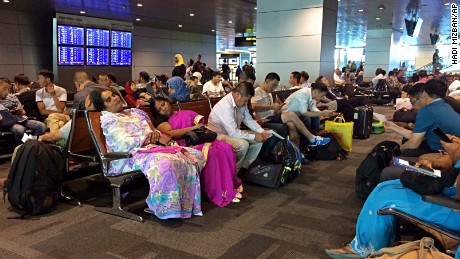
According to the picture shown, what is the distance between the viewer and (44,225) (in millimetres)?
3373

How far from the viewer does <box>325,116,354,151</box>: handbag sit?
6272 millimetres

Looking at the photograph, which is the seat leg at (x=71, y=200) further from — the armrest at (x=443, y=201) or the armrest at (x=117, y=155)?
the armrest at (x=443, y=201)

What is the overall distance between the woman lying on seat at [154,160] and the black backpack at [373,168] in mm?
1733

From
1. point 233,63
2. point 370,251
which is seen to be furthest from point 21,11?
point 233,63

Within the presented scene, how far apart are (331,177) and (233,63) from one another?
26509 millimetres

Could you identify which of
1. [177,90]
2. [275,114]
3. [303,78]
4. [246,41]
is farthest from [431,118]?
[246,41]

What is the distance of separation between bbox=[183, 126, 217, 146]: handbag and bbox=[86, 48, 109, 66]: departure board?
10.7 metres

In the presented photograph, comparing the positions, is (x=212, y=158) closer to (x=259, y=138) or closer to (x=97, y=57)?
(x=259, y=138)

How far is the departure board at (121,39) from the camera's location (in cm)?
1441

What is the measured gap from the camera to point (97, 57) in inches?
543

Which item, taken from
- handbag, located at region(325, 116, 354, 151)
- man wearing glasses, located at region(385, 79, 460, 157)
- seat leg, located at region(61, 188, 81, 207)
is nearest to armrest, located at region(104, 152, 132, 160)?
seat leg, located at region(61, 188, 81, 207)

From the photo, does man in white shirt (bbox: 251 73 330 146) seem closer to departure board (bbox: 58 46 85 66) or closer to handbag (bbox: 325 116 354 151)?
handbag (bbox: 325 116 354 151)

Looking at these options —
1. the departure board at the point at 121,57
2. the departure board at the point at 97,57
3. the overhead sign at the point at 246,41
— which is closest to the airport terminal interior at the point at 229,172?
the departure board at the point at 97,57

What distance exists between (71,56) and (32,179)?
1053cm
